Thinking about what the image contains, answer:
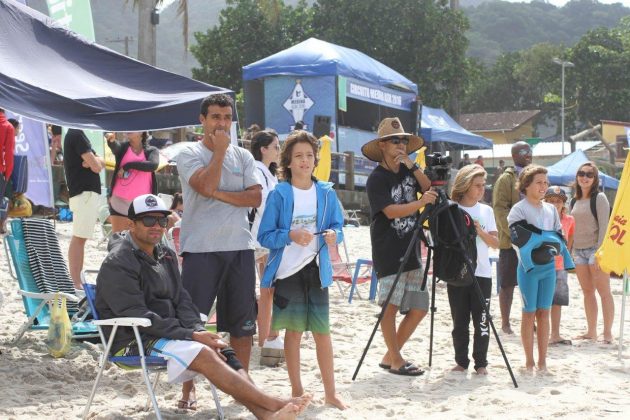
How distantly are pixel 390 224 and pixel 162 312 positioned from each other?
1910 millimetres

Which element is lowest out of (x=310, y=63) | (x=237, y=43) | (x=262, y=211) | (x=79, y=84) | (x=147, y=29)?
(x=262, y=211)

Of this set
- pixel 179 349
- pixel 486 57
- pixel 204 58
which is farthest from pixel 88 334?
pixel 486 57

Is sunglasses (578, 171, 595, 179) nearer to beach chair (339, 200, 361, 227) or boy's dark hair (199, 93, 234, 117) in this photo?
boy's dark hair (199, 93, 234, 117)

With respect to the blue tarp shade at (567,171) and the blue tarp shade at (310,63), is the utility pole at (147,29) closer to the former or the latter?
the blue tarp shade at (310,63)

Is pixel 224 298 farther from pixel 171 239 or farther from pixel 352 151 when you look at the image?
pixel 352 151

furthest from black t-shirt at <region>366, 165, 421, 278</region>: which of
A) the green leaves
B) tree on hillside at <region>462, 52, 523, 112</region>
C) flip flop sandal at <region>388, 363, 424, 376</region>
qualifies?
tree on hillside at <region>462, 52, 523, 112</region>

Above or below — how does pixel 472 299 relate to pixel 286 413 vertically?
above

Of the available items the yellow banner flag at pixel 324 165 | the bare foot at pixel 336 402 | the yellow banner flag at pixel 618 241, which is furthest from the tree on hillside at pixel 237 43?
the bare foot at pixel 336 402

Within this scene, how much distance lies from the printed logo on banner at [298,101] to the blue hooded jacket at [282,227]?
1833cm

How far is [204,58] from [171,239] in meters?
34.1

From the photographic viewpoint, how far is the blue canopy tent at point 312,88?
23359 mm

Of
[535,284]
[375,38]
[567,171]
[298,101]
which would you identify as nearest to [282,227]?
[535,284]

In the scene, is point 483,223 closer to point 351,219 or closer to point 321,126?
point 351,219

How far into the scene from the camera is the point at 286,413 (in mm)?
4363
